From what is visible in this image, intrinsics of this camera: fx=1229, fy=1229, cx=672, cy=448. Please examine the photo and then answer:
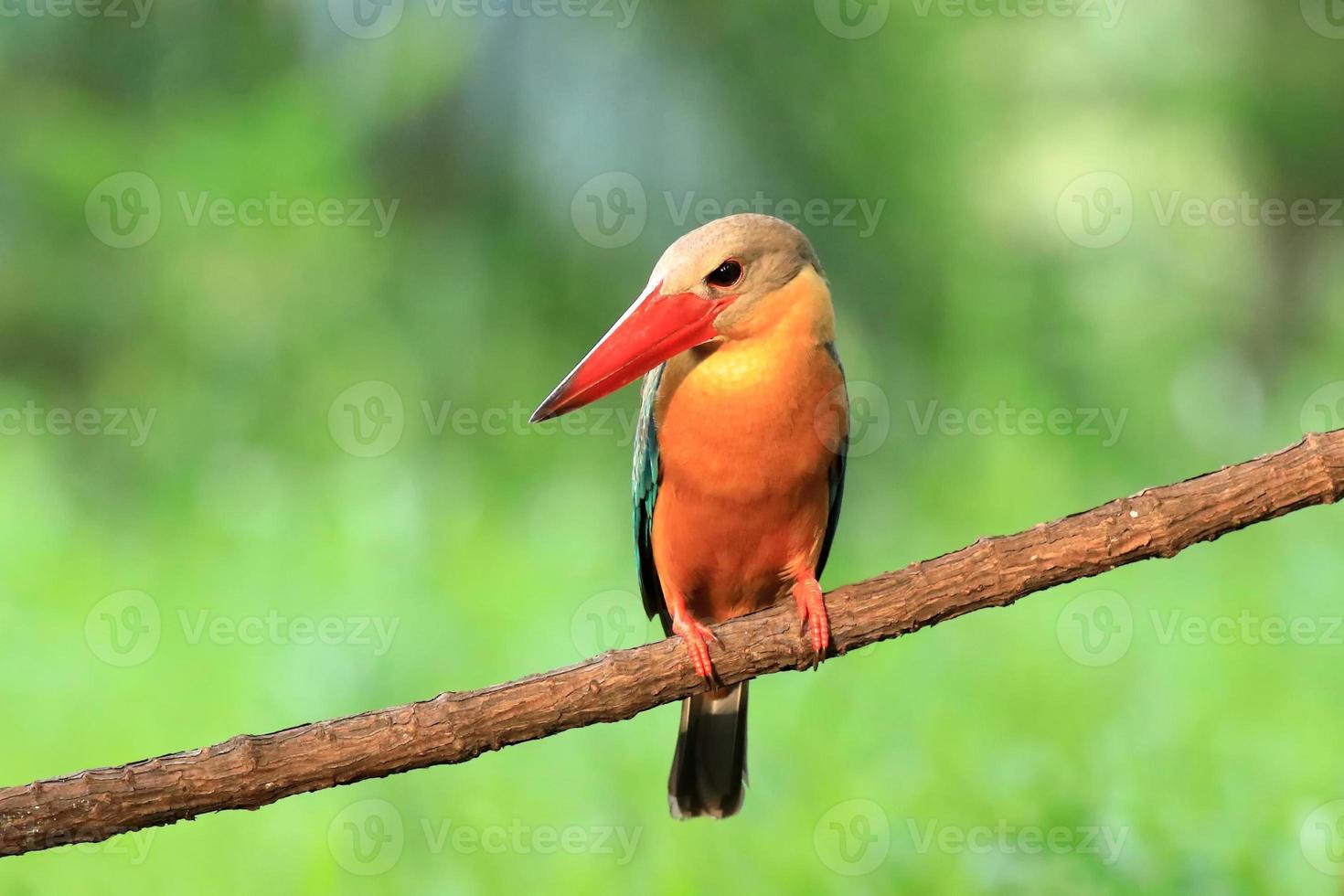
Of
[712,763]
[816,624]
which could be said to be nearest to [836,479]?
[816,624]

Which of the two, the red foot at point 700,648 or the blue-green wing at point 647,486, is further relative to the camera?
the blue-green wing at point 647,486

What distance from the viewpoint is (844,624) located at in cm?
166

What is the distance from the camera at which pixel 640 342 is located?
1750 millimetres

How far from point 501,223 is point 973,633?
1463 mm

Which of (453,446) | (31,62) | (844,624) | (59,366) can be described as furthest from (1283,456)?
(31,62)

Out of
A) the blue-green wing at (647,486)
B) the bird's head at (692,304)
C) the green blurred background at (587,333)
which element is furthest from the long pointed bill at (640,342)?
the green blurred background at (587,333)

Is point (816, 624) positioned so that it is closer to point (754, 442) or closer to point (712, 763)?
point (754, 442)

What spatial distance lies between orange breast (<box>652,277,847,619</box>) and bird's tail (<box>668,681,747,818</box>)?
42 cm

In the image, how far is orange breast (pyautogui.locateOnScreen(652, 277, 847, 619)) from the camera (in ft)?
5.90

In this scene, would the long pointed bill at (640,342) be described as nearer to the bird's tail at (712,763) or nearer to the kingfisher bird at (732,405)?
the kingfisher bird at (732,405)

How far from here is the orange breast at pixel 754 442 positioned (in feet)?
5.90

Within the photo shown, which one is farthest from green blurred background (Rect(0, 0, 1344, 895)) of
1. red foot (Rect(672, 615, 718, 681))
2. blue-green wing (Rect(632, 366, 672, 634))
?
red foot (Rect(672, 615, 718, 681))

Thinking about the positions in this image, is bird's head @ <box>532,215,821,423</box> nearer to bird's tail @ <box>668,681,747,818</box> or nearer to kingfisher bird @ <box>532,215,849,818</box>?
kingfisher bird @ <box>532,215,849,818</box>

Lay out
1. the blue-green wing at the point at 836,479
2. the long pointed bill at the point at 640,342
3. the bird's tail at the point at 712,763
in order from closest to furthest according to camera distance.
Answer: the long pointed bill at the point at 640,342
the blue-green wing at the point at 836,479
the bird's tail at the point at 712,763
